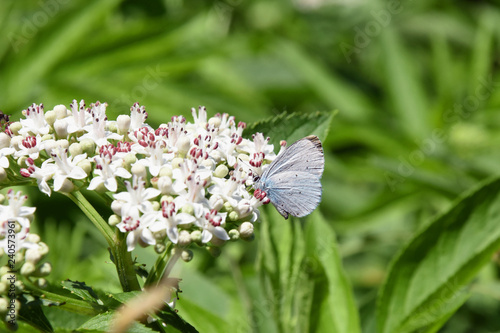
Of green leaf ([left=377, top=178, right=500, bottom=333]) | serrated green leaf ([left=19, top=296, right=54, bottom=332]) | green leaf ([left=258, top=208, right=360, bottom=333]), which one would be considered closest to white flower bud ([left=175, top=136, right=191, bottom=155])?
green leaf ([left=258, top=208, right=360, bottom=333])

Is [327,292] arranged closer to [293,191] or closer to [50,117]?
[293,191]

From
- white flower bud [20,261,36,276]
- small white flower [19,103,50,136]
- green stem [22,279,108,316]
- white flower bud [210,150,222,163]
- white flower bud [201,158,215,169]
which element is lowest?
green stem [22,279,108,316]

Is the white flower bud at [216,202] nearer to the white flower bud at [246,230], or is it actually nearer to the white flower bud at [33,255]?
the white flower bud at [246,230]

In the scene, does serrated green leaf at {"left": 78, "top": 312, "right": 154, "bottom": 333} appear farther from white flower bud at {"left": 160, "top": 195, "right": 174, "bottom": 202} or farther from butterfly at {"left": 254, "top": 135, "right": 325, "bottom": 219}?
butterfly at {"left": 254, "top": 135, "right": 325, "bottom": 219}

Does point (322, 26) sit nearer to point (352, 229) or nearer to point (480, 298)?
point (352, 229)

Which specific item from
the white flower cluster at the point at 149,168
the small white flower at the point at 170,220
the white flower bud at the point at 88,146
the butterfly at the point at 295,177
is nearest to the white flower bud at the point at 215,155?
the white flower cluster at the point at 149,168
